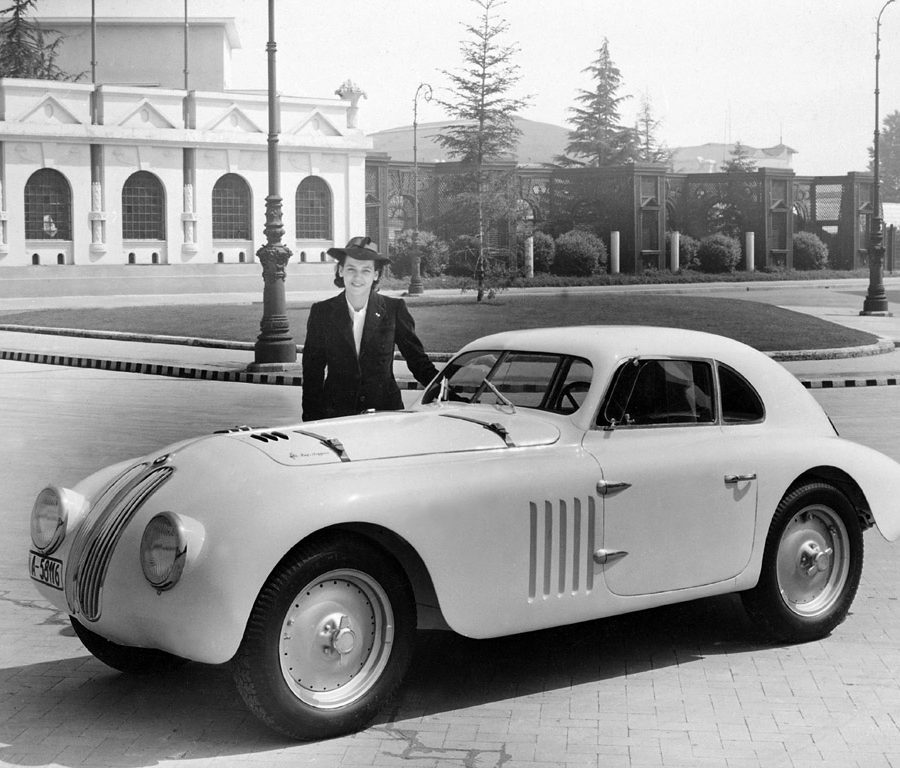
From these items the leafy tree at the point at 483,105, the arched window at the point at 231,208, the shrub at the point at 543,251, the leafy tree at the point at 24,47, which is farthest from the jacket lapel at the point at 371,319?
the leafy tree at the point at 24,47

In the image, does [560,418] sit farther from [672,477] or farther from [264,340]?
[264,340]

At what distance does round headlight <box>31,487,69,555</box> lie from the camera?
5367 millimetres

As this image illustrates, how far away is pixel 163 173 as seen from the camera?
5316cm

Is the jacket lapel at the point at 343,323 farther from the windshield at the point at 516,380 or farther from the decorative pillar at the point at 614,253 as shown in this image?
the decorative pillar at the point at 614,253

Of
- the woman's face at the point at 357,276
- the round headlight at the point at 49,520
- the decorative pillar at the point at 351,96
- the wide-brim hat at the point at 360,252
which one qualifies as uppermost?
the decorative pillar at the point at 351,96

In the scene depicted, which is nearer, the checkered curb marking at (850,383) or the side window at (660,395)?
the side window at (660,395)

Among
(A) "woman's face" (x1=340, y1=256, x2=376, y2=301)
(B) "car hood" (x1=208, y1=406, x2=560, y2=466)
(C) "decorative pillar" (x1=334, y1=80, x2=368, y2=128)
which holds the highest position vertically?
(C) "decorative pillar" (x1=334, y1=80, x2=368, y2=128)

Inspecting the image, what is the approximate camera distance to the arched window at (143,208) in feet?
173

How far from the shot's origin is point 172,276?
171 feet

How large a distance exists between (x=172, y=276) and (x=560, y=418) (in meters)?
47.7

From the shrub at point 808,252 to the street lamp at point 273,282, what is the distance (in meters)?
53.6

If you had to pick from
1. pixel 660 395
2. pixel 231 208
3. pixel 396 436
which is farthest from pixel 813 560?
pixel 231 208

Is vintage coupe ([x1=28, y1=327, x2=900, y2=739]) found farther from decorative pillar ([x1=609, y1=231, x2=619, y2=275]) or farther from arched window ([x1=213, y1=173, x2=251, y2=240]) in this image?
decorative pillar ([x1=609, y1=231, x2=619, y2=275])

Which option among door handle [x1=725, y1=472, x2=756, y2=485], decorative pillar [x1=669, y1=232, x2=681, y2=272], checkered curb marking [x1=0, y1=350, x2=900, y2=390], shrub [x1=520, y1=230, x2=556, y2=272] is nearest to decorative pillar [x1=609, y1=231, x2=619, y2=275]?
decorative pillar [x1=669, y1=232, x2=681, y2=272]
